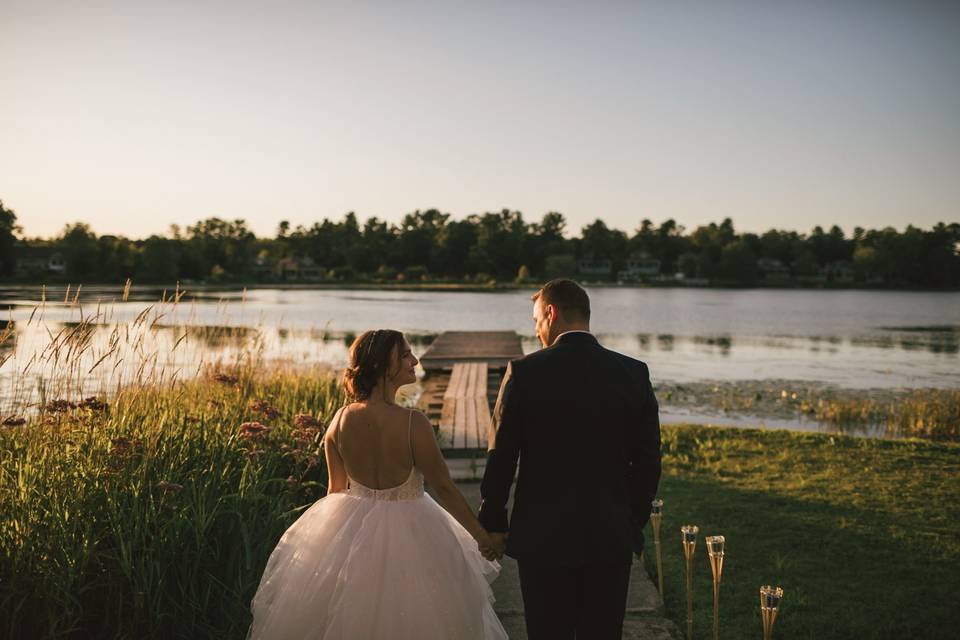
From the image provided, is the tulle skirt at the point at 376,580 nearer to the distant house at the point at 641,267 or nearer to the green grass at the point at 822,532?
the green grass at the point at 822,532

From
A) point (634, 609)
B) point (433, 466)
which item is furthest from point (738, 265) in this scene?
point (433, 466)

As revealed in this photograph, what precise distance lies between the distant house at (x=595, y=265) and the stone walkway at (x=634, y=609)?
14290 cm

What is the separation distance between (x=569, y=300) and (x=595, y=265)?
148 metres

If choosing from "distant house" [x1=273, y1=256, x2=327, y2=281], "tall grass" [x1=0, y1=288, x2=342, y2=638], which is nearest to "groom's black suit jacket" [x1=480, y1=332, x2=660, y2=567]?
"tall grass" [x1=0, y1=288, x2=342, y2=638]

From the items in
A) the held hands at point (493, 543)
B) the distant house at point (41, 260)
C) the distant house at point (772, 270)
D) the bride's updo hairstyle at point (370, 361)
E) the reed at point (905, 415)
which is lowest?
the reed at point (905, 415)

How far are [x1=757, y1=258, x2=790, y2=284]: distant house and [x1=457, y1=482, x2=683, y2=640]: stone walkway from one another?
149 metres

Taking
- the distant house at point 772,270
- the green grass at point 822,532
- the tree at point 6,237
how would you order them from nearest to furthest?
the green grass at point 822,532 → the tree at point 6,237 → the distant house at point 772,270

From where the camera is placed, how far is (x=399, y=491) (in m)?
3.16

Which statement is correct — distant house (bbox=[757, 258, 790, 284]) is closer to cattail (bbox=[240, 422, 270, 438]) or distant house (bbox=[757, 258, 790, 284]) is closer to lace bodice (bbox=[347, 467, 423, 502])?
cattail (bbox=[240, 422, 270, 438])

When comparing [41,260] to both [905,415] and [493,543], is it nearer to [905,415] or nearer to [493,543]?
[905,415]

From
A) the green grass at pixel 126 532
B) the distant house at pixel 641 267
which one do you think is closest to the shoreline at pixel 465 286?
the distant house at pixel 641 267

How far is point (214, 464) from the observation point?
5008 mm

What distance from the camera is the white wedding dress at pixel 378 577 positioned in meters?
2.95

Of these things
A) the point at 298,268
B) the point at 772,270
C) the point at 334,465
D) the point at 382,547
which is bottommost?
the point at 382,547
